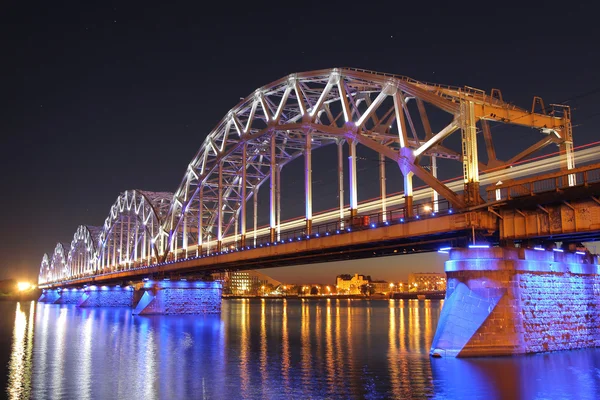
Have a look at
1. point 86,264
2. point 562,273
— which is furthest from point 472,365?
point 86,264

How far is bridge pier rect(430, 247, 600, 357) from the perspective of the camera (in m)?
31.0

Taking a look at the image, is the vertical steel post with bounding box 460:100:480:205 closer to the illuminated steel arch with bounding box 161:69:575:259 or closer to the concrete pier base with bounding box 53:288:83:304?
the illuminated steel arch with bounding box 161:69:575:259

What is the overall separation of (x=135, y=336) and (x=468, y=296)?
109 ft

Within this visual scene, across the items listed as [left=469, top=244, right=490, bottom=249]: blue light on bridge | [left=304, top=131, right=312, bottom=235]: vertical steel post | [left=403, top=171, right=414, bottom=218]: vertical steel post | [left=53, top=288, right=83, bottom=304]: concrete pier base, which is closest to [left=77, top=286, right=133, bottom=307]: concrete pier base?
A: [left=53, top=288, right=83, bottom=304]: concrete pier base

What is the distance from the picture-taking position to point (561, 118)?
41.8 meters

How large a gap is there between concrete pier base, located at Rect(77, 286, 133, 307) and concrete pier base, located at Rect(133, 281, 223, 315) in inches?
1870

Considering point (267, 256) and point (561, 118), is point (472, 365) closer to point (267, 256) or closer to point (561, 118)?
point (561, 118)

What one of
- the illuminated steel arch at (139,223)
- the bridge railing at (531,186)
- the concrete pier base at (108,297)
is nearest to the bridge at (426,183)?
the bridge railing at (531,186)

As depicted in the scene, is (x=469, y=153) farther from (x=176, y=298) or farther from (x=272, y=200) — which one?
(x=176, y=298)

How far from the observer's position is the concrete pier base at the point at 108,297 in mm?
139500

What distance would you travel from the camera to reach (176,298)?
91.0 meters

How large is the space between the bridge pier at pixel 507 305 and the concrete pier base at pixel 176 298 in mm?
63443

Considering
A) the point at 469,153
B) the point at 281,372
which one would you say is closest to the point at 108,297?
the point at 281,372

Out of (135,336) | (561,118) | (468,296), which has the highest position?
(561,118)
